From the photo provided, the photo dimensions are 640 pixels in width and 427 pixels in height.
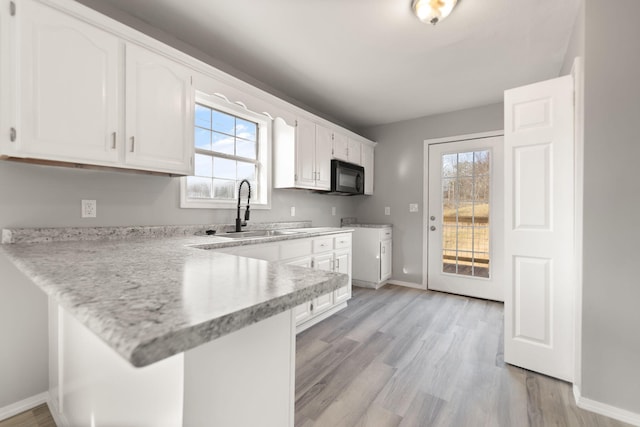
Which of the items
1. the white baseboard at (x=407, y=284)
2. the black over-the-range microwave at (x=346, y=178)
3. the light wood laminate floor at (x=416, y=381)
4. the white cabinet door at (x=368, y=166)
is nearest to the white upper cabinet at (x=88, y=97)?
the light wood laminate floor at (x=416, y=381)

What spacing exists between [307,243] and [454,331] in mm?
1574

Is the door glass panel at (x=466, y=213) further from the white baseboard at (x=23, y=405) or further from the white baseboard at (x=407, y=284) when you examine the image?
the white baseboard at (x=23, y=405)

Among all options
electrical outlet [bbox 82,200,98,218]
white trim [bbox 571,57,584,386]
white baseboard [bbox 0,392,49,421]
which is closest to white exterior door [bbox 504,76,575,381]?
white trim [bbox 571,57,584,386]

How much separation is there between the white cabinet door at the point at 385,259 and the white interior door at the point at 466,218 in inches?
21.9

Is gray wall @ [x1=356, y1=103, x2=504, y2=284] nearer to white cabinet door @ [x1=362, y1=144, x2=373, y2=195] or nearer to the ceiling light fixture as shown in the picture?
white cabinet door @ [x1=362, y1=144, x2=373, y2=195]

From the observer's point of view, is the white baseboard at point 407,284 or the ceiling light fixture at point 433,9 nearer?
the ceiling light fixture at point 433,9

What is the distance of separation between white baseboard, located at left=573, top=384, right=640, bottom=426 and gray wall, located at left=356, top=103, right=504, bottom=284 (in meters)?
2.47

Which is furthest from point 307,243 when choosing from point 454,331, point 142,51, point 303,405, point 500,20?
point 500,20

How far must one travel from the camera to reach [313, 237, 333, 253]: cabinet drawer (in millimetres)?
2805

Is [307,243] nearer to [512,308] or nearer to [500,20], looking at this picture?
[512,308]

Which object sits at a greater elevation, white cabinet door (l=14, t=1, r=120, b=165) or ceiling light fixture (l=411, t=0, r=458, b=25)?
ceiling light fixture (l=411, t=0, r=458, b=25)

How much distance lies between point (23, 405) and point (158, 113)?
6.03 feet

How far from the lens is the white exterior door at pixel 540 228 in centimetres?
185

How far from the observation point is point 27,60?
1354 mm
